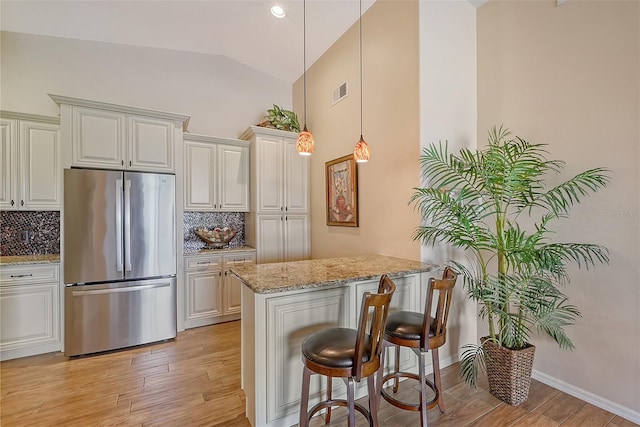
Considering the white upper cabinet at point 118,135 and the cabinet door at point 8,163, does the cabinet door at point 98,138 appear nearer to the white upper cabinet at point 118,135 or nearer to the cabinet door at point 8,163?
the white upper cabinet at point 118,135

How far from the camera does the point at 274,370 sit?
1.83 m

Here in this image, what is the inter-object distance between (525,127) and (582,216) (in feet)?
2.84

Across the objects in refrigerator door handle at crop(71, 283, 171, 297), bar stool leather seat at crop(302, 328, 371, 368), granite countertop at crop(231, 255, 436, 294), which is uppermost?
granite countertop at crop(231, 255, 436, 294)

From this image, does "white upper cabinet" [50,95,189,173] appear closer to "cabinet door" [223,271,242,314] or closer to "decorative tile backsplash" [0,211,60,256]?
"decorative tile backsplash" [0,211,60,256]

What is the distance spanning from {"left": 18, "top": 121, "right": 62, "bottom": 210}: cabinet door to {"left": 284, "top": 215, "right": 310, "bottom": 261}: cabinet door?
263 centimetres

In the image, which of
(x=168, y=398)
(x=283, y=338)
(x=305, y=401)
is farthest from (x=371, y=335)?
(x=168, y=398)

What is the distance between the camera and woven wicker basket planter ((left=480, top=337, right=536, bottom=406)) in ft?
6.76

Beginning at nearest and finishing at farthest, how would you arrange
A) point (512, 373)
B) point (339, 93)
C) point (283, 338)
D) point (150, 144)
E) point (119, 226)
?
point (283, 338), point (512, 373), point (119, 226), point (150, 144), point (339, 93)

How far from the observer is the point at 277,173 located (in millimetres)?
4105

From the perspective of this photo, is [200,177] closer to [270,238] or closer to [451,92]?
[270,238]

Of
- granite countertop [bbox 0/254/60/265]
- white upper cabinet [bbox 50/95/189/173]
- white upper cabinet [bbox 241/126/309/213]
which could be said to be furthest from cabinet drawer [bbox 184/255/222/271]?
granite countertop [bbox 0/254/60/265]

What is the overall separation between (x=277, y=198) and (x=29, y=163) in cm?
273

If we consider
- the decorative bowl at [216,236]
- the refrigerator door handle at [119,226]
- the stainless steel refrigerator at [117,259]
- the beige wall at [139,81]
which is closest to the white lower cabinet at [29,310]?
the stainless steel refrigerator at [117,259]

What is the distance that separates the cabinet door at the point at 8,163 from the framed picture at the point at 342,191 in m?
3.43
